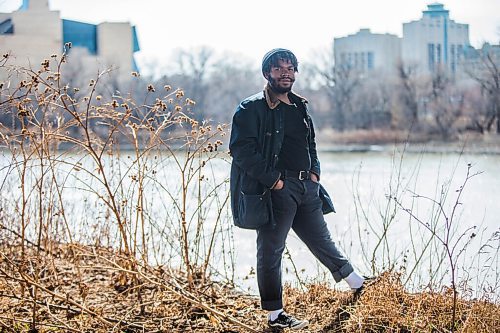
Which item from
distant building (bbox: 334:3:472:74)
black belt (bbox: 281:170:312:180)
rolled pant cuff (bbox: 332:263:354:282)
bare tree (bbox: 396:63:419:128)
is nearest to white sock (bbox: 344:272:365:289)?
rolled pant cuff (bbox: 332:263:354:282)

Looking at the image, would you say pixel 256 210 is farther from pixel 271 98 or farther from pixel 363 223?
pixel 363 223

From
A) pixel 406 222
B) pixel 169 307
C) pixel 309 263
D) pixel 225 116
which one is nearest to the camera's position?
pixel 169 307

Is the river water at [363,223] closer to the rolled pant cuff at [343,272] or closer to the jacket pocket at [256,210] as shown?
the rolled pant cuff at [343,272]

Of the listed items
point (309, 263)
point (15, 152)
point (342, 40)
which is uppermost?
point (342, 40)

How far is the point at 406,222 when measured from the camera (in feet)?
22.1

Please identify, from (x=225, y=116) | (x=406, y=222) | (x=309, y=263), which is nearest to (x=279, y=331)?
(x=309, y=263)

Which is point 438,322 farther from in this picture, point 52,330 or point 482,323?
point 52,330

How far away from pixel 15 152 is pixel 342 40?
29.1 meters

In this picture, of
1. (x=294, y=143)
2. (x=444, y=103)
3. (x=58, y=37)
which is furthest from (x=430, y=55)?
(x=294, y=143)

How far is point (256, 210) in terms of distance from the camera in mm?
3111

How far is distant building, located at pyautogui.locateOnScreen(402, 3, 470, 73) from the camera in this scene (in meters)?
19.2

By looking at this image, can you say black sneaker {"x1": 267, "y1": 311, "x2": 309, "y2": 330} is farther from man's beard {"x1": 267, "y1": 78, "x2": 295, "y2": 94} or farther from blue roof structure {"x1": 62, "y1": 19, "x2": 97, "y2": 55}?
blue roof structure {"x1": 62, "y1": 19, "x2": 97, "y2": 55}

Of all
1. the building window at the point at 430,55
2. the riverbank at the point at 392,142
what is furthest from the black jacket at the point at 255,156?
the building window at the point at 430,55

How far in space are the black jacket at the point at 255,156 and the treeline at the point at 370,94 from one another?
13.6 m
